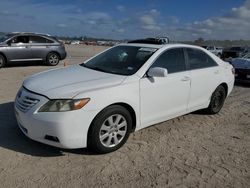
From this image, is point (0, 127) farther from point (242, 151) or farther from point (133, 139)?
point (242, 151)

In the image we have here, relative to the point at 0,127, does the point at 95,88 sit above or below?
above

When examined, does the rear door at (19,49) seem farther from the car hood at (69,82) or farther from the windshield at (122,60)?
the car hood at (69,82)

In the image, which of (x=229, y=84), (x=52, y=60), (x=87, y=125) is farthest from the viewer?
(x=52, y=60)

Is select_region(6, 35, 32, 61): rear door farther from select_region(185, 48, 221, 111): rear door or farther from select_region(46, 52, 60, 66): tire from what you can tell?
select_region(185, 48, 221, 111): rear door

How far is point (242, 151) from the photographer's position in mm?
4977

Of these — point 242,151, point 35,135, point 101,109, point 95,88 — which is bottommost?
point 242,151

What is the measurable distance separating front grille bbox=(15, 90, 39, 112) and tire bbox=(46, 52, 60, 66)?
A: 1084 cm

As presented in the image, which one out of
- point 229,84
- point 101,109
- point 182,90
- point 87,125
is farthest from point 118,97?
point 229,84

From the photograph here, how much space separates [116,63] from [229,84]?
299cm

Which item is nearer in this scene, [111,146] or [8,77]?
[111,146]

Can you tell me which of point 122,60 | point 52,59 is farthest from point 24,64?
point 122,60

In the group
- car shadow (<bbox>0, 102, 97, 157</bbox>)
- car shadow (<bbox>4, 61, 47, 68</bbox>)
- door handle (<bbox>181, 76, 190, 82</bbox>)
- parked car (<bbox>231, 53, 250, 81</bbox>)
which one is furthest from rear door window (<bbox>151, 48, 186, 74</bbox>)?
car shadow (<bbox>4, 61, 47, 68</bbox>)

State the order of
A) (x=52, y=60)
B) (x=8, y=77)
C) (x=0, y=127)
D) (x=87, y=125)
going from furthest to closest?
(x=52, y=60)
(x=8, y=77)
(x=0, y=127)
(x=87, y=125)

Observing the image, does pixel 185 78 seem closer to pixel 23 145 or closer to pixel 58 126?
pixel 58 126
